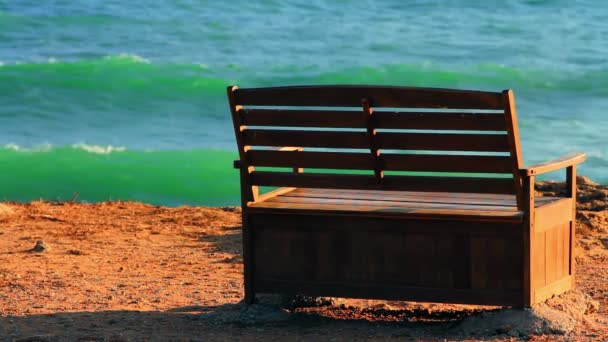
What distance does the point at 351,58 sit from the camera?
26.5 m

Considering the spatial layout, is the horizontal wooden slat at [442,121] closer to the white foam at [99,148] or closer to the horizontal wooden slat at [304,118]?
the horizontal wooden slat at [304,118]

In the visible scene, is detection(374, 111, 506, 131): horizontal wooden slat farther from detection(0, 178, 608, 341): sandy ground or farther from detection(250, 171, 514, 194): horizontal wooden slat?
detection(0, 178, 608, 341): sandy ground

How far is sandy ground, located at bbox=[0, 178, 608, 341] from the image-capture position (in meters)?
4.95

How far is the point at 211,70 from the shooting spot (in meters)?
25.7

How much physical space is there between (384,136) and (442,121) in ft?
1.00

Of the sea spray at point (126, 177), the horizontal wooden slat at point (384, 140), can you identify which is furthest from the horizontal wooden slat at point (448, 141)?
the sea spray at point (126, 177)

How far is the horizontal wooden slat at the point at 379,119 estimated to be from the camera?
15.3 ft

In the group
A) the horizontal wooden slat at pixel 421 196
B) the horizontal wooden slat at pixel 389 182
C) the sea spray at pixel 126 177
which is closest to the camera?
the horizontal wooden slat at pixel 389 182

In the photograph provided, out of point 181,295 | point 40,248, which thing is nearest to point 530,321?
point 181,295

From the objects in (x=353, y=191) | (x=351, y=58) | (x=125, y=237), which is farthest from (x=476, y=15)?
(x=353, y=191)

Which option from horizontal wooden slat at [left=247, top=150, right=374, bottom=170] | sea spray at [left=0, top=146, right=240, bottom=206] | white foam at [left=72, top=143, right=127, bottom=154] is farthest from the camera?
white foam at [left=72, top=143, right=127, bottom=154]

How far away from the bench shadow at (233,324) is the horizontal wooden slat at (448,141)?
2.66 ft

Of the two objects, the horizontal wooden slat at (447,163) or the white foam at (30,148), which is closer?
the horizontal wooden slat at (447,163)

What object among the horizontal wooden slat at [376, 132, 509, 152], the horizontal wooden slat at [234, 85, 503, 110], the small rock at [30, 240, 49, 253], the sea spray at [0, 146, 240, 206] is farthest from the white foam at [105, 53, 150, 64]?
the horizontal wooden slat at [376, 132, 509, 152]
